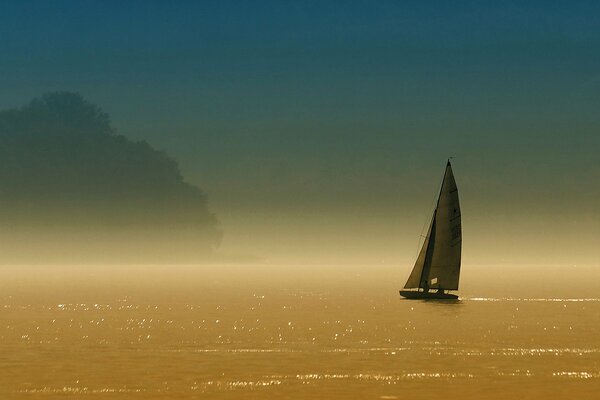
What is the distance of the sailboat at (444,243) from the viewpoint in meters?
92.8

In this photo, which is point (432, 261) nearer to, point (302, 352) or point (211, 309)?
point (211, 309)

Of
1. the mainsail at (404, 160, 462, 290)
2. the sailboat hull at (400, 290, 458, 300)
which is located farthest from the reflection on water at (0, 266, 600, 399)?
→ the sailboat hull at (400, 290, 458, 300)

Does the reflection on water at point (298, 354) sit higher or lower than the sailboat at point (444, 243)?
lower

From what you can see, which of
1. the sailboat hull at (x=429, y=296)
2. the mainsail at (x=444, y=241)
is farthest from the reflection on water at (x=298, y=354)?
the sailboat hull at (x=429, y=296)

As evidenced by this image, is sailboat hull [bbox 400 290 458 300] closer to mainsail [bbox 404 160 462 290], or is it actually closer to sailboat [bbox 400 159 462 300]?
sailboat [bbox 400 159 462 300]

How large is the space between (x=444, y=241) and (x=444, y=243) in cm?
22

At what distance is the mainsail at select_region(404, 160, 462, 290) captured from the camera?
9281 centimetres

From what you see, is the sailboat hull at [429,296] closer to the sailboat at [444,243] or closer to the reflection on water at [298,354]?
the sailboat at [444,243]

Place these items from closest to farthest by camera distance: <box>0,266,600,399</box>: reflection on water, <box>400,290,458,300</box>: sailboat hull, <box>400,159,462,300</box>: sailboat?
1. <box>0,266,600,399</box>: reflection on water
2. <box>400,159,462,300</box>: sailboat
3. <box>400,290,458,300</box>: sailboat hull

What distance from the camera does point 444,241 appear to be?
9469cm

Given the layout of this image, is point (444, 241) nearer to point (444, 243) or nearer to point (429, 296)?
point (444, 243)

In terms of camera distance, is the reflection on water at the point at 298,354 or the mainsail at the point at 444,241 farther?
the mainsail at the point at 444,241

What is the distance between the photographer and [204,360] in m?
49.9

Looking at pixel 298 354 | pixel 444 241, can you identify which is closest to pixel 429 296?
pixel 444 241
